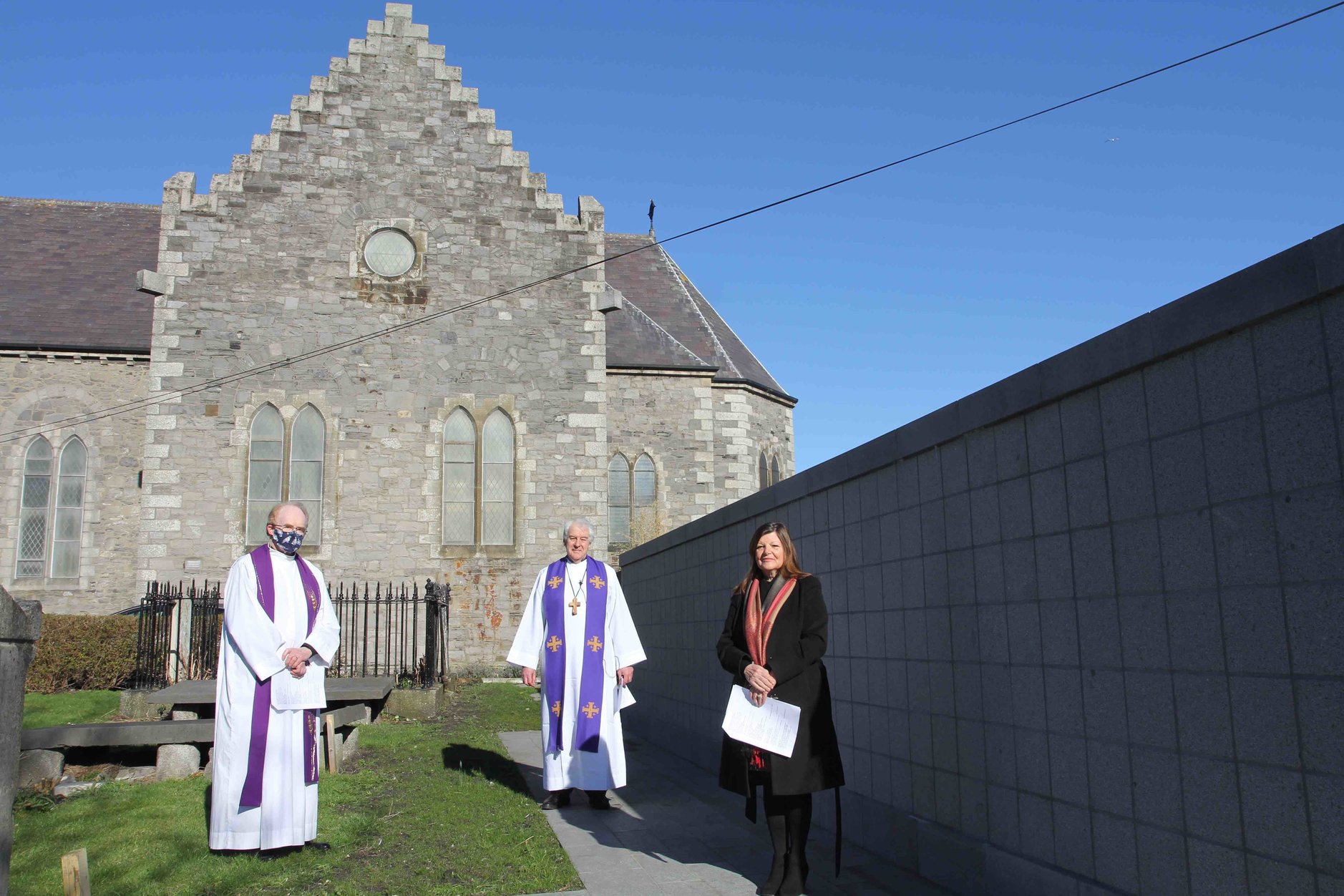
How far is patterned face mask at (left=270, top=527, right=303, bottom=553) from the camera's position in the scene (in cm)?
650

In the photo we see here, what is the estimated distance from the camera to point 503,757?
34.2 ft

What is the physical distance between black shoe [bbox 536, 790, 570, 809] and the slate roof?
1713 centimetres

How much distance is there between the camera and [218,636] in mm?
15594

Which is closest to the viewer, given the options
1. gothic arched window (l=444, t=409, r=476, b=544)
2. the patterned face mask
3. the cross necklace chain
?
the patterned face mask

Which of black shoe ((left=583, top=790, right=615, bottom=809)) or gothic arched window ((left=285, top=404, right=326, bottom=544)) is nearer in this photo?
black shoe ((left=583, top=790, right=615, bottom=809))

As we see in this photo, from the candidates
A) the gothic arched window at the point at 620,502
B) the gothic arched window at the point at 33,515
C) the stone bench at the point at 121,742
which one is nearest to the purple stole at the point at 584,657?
the stone bench at the point at 121,742

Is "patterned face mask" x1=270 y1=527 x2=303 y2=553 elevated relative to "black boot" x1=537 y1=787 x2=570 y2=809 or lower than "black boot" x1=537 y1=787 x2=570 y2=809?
elevated

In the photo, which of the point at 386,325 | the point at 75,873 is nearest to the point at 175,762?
the point at 75,873

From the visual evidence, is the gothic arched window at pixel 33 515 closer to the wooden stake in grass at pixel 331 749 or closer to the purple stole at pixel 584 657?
the wooden stake in grass at pixel 331 749

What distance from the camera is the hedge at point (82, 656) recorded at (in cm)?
1525

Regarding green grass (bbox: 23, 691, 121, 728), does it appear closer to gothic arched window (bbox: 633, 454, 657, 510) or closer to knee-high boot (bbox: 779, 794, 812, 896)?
knee-high boot (bbox: 779, 794, 812, 896)

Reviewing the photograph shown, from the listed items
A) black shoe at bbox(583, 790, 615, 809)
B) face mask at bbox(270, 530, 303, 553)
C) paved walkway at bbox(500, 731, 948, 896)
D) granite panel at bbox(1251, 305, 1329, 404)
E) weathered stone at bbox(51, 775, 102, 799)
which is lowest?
paved walkway at bbox(500, 731, 948, 896)

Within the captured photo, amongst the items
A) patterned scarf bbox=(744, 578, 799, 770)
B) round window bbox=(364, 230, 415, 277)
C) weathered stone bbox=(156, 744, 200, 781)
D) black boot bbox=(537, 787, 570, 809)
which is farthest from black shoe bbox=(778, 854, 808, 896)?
round window bbox=(364, 230, 415, 277)

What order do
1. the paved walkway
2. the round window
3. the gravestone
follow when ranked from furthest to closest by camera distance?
1. the round window
2. the paved walkway
3. the gravestone
